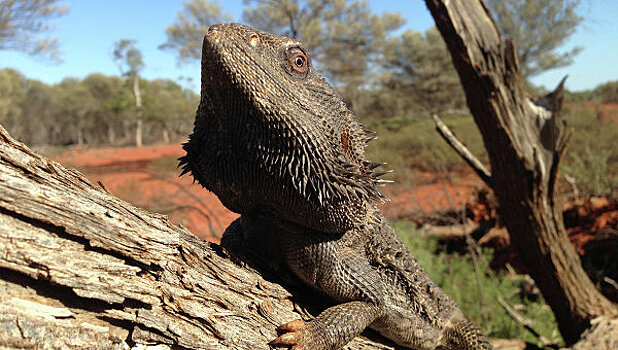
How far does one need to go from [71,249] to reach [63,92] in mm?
59764

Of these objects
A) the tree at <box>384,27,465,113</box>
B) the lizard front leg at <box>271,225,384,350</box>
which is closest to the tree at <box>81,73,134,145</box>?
the tree at <box>384,27,465,113</box>

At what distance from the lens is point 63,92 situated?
51.1m

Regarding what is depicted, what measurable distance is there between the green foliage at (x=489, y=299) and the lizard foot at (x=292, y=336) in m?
4.74

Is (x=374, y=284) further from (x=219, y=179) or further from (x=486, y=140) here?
(x=486, y=140)

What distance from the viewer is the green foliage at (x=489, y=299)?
19.0 ft

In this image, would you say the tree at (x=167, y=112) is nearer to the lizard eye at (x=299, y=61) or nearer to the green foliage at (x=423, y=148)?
the green foliage at (x=423, y=148)

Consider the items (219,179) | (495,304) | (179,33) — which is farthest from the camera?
(179,33)

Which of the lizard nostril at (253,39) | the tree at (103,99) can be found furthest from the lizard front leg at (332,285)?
the tree at (103,99)

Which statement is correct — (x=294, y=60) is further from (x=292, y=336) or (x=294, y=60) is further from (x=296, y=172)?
(x=292, y=336)

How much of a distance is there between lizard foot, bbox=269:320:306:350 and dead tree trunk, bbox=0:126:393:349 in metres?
0.06

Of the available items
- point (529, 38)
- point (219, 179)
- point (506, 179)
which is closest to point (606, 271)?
point (506, 179)

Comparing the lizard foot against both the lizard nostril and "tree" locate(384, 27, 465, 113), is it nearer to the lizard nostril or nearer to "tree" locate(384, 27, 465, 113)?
the lizard nostril

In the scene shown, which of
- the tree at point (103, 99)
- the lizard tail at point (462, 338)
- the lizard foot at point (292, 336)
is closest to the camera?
the lizard foot at point (292, 336)

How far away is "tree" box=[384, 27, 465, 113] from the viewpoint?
3459 cm
